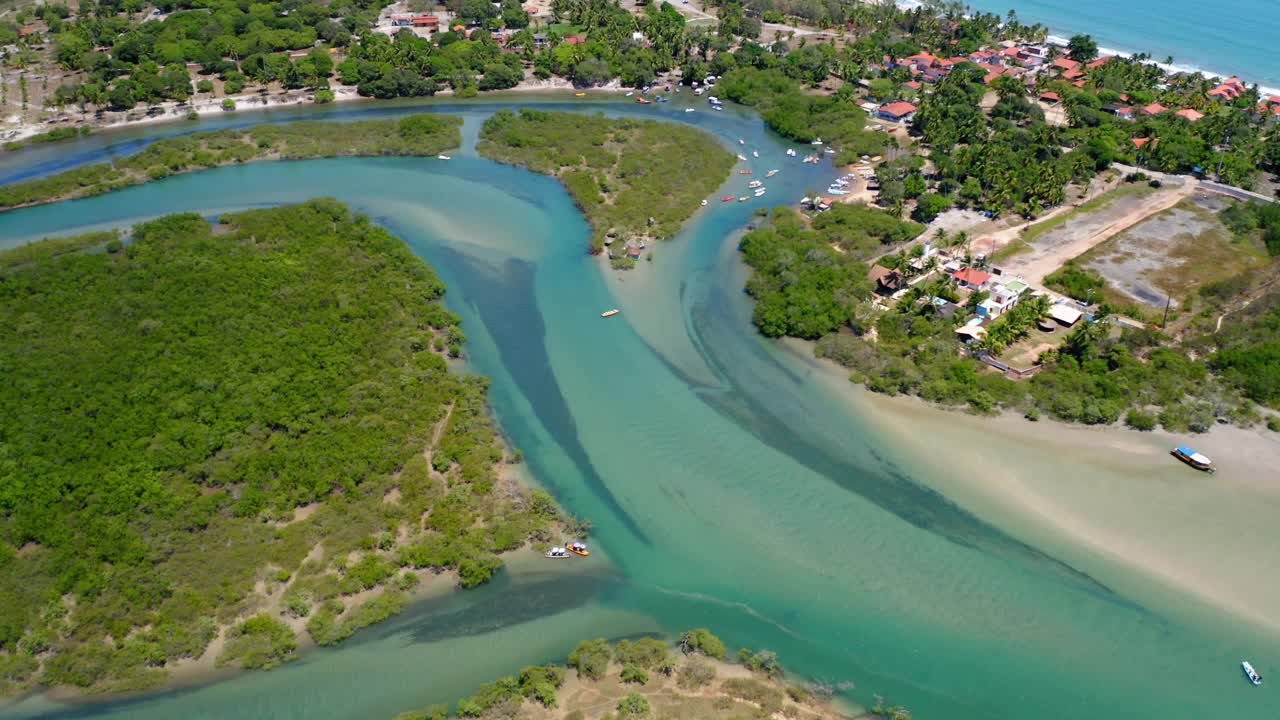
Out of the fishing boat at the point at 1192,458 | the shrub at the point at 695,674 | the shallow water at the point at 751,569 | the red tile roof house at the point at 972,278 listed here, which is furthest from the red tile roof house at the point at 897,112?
the shrub at the point at 695,674

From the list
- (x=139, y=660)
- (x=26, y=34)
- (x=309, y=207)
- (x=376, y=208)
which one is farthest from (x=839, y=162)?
(x=26, y=34)

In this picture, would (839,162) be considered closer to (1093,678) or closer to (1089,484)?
(1089,484)

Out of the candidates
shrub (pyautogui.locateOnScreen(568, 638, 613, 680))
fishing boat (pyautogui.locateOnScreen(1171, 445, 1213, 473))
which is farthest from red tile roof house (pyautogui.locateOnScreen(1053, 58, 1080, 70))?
shrub (pyautogui.locateOnScreen(568, 638, 613, 680))

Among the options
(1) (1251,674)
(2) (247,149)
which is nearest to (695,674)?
(1) (1251,674)

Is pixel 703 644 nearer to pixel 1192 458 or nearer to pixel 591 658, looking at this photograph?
pixel 591 658

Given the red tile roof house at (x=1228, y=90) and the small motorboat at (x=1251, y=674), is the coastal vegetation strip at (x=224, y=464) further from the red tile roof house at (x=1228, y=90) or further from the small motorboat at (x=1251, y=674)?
the red tile roof house at (x=1228, y=90)
